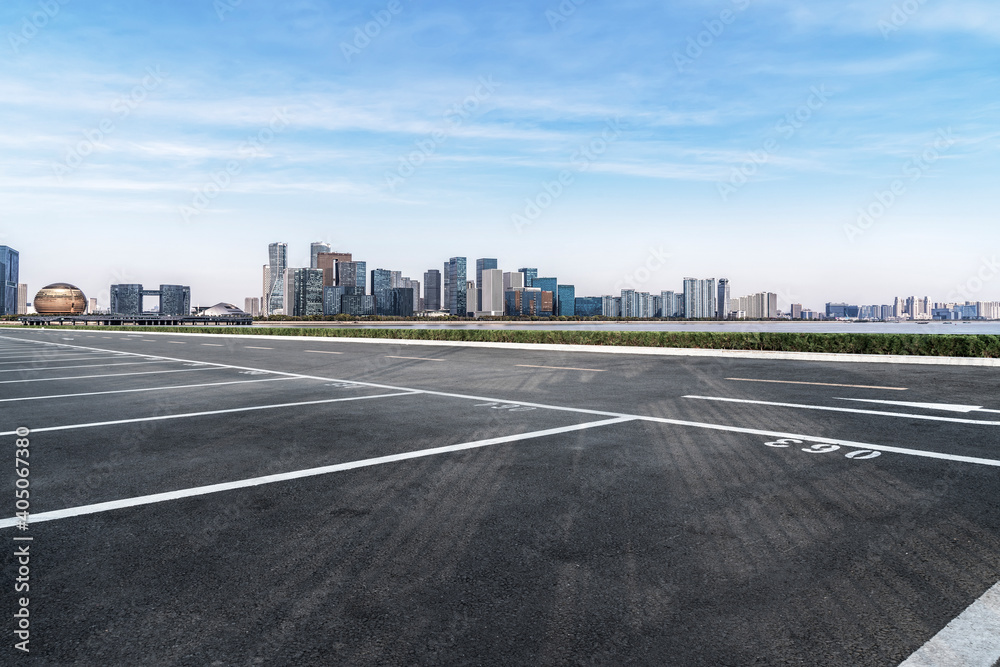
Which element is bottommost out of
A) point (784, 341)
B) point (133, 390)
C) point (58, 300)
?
point (133, 390)

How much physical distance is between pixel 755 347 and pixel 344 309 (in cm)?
15430

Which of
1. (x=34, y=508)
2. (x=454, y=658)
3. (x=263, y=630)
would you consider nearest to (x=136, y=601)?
(x=263, y=630)

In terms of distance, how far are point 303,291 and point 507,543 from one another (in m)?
191

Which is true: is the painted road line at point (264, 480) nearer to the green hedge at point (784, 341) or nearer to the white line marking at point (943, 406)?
the white line marking at point (943, 406)

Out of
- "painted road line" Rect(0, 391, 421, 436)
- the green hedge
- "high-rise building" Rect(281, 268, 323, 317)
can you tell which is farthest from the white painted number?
"high-rise building" Rect(281, 268, 323, 317)

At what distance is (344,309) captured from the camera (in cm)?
16812

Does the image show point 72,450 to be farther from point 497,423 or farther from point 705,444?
point 705,444

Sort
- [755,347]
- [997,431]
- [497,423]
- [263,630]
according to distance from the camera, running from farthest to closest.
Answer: [755,347] → [497,423] → [997,431] → [263,630]

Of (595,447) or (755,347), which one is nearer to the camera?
(595,447)

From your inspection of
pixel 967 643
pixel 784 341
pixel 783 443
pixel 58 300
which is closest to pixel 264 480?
pixel 967 643

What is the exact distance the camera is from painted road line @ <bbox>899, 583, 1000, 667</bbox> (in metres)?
2.69

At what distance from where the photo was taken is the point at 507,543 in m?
4.08

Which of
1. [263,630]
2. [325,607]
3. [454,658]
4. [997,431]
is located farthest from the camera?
A: [997,431]

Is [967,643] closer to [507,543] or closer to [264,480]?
[507,543]
